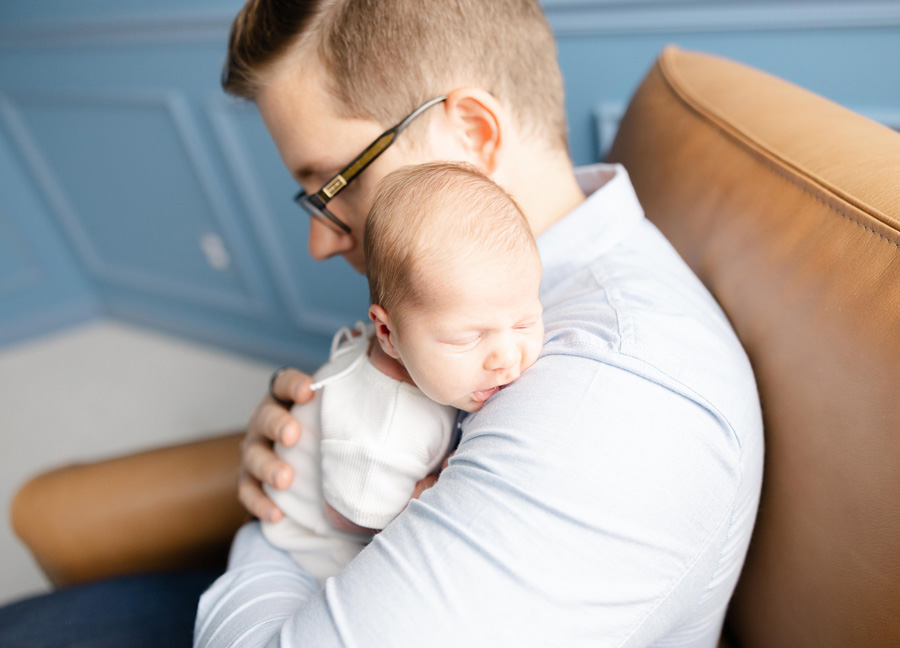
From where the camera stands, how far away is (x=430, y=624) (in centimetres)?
54

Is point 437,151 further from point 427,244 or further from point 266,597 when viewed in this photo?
point 266,597

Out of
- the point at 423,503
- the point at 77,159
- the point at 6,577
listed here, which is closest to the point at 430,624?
the point at 423,503

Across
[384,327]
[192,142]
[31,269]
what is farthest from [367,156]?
[31,269]

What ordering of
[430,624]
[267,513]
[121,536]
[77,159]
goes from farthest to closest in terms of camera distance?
1. [77,159]
2. [121,536]
3. [267,513]
4. [430,624]

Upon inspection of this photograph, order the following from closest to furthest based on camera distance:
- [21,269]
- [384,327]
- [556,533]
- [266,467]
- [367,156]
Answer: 1. [556,533]
2. [384,327]
3. [367,156]
4. [266,467]
5. [21,269]

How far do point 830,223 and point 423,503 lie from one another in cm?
53

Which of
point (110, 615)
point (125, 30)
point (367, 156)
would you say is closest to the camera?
point (367, 156)

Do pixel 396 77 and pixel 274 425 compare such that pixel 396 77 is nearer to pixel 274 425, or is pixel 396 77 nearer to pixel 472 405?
pixel 472 405

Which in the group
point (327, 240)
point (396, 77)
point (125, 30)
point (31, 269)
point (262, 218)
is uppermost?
point (125, 30)

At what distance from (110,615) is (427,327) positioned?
885mm

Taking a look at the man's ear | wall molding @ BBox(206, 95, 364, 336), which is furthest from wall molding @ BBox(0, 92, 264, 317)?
the man's ear

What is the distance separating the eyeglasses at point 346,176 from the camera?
866mm

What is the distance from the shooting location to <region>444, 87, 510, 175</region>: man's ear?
830 millimetres

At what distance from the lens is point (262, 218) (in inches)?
99.8
